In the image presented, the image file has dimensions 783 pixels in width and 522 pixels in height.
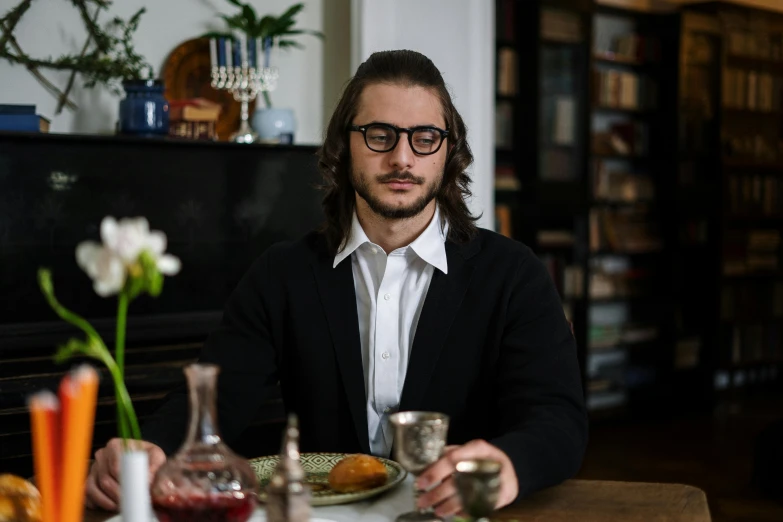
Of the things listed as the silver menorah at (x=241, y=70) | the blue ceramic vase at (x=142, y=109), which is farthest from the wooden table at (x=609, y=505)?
the silver menorah at (x=241, y=70)

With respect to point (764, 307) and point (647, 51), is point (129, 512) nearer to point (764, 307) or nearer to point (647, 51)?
point (647, 51)

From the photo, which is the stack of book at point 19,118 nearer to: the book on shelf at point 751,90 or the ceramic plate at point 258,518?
the ceramic plate at point 258,518

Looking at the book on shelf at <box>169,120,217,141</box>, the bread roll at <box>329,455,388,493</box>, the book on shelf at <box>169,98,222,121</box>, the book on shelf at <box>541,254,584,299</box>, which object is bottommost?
the book on shelf at <box>541,254,584,299</box>

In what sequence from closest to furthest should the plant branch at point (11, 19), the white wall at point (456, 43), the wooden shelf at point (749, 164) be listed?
the plant branch at point (11, 19)
the white wall at point (456, 43)
the wooden shelf at point (749, 164)

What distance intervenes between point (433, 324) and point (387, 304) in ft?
0.33

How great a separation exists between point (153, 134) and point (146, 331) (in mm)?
647

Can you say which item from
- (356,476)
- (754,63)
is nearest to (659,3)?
(754,63)

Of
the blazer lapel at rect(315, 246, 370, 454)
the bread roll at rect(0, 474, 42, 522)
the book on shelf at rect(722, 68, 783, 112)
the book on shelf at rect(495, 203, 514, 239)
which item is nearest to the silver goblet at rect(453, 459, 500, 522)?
the bread roll at rect(0, 474, 42, 522)

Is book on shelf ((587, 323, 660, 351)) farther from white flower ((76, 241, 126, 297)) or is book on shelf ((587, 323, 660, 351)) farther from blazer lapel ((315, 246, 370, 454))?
white flower ((76, 241, 126, 297))

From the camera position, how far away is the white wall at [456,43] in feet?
12.9

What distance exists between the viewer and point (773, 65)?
7.15m

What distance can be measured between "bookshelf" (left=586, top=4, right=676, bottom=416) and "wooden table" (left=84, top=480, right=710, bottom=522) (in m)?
4.48

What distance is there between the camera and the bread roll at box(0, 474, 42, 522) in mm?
1088

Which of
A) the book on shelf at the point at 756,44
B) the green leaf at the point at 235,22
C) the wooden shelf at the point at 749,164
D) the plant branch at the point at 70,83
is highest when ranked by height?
the book on shelf at the point at 756,44
